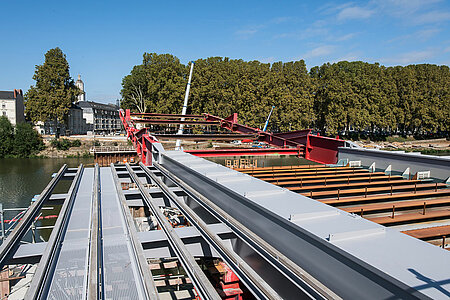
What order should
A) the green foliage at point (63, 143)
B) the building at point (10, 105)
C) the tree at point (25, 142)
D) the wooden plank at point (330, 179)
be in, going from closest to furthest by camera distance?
1. the wooden plank at point (330, 179)
2. the tree at point (25, 142)
3. the green foliage at point (63, 143)
4. the building at point (10, 105)

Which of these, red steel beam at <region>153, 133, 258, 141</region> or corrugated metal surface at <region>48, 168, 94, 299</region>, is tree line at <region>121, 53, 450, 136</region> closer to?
red steel beam at <region>153, 133, 258, 141</region>

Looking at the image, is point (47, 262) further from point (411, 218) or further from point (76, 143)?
point (76, 143)

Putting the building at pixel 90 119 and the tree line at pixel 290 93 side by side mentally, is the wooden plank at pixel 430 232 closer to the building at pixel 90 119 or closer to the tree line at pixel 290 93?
the tree line at pixel 290 93

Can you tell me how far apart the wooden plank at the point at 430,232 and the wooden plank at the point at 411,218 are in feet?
0.79

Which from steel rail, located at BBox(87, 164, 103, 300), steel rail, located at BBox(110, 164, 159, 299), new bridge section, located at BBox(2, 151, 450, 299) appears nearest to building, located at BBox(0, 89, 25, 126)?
new bridge section, located at BBox(2, 151, 450, 299)

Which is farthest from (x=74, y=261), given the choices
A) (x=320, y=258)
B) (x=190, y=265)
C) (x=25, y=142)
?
(x=25, y=142)

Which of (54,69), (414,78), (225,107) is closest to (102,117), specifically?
(54,69)

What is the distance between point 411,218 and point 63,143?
54.4 meters

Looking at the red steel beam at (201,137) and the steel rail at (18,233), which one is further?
the red steel beam at (201,137)

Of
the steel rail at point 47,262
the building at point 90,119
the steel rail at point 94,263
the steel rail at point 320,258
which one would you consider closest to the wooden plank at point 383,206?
the steel rail at point 320,258

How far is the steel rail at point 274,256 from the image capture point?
2578 millimetres

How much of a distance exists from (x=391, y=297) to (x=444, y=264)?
62cm

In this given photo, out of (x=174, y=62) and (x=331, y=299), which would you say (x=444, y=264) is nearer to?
(x=331, y=299)

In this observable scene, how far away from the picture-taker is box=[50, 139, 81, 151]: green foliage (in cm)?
5053
